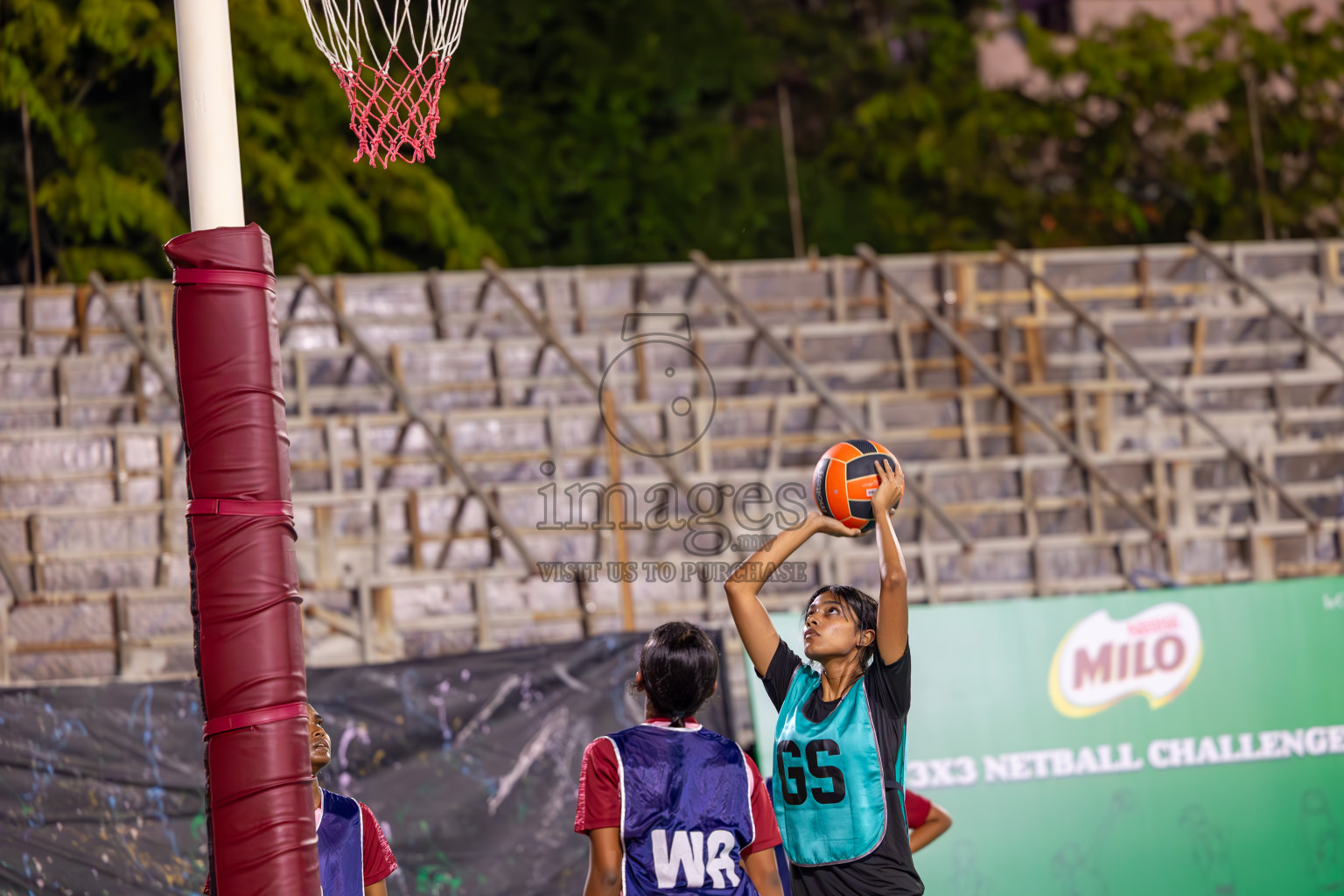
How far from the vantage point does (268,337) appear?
144 inches

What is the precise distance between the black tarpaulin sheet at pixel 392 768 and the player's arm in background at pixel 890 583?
3.17 meters

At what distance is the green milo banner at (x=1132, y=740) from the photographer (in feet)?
24.0

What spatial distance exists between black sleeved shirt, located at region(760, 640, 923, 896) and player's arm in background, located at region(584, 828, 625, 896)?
0.60 meters

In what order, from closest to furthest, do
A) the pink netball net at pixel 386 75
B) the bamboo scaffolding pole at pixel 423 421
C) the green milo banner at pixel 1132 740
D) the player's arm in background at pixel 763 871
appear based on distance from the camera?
1. the player's arm in background at pixel 763 871
2. the pink netball net at pixel 386 75
3. the green milo banner at pixel 1132 740
4. the bamboo scaffolding pole at pixel 423 421

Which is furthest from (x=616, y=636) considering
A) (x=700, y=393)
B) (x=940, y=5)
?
(x=940, y=5)

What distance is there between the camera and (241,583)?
11.5ft

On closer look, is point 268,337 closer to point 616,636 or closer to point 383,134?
point 383,134

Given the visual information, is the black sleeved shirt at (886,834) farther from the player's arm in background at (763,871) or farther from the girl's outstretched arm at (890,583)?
the player's arm in background at (763,871)

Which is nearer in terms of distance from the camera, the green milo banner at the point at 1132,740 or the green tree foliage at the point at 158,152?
the green milo banner at the point at 1132,740

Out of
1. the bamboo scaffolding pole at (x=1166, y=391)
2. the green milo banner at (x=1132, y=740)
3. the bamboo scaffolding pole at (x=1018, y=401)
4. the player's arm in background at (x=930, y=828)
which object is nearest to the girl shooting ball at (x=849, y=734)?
the player's arm in background at (x=930, y=828)

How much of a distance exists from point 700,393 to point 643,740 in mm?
8569

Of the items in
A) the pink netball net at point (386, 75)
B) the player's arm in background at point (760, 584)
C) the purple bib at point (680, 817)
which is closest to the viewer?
Result: the purple bib at point (680, 817)

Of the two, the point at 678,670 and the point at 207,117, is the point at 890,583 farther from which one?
the point at 207,117

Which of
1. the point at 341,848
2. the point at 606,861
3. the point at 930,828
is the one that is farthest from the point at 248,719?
the point at 930,828
